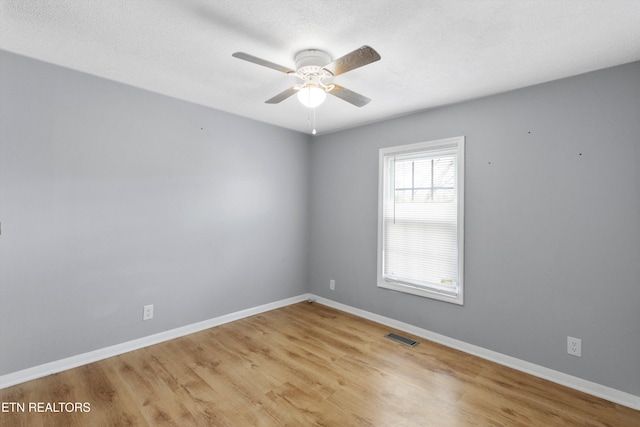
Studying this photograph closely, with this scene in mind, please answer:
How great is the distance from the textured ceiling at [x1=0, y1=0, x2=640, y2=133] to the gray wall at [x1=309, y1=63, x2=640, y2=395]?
263mm

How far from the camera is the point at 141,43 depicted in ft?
6.81

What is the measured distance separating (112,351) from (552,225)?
407cm

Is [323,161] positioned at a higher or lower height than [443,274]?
higher

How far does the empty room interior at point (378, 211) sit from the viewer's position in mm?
1930

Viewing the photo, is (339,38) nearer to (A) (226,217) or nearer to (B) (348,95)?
(B) (348,95)

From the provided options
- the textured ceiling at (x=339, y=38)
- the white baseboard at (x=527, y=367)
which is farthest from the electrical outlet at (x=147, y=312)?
the white baseboard at (x=527, y=367)

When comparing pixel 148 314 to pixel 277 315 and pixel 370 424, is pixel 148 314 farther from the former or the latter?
pixel 370 424

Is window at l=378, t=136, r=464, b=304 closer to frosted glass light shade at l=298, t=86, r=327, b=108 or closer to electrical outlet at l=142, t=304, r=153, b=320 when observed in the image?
frosted glass light shade at l=298, t=86, r=327, b=108

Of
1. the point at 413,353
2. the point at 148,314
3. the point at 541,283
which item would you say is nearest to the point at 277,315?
the point at 148,314

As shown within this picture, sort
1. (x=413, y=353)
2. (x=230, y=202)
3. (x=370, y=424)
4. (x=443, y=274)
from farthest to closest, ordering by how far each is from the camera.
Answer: (x=230, y=202) < (x=443, y=274) < (x=413, y=353) < (x=370, y=424)

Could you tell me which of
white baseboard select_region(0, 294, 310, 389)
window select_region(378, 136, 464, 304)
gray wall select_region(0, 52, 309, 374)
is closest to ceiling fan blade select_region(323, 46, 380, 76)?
window select_region(378, 136, 464, 304)

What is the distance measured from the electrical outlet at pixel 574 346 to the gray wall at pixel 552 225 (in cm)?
4

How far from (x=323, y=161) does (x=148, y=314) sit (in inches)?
114

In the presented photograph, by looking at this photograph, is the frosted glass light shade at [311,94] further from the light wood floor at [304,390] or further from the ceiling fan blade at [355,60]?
the light wood floor at [304,390]
